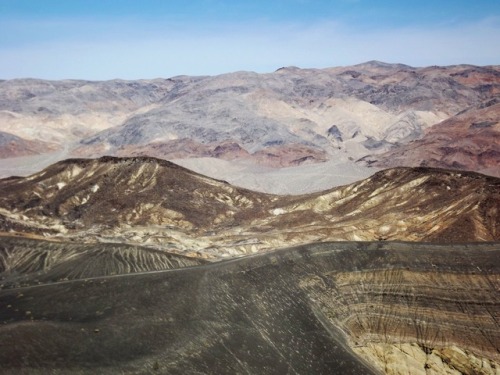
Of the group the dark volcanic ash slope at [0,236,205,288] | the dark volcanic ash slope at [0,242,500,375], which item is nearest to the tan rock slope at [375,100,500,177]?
the dark volcanic ash slope at [0,242,500,375]

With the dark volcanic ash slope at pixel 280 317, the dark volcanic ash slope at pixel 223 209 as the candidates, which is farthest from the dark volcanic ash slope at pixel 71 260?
the dark volcanic ash slope at pixel 223 209

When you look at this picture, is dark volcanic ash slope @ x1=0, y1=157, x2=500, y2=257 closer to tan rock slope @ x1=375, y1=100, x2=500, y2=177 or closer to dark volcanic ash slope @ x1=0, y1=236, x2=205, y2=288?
dark volcanic ash slope @ x1=0, y1=236, x2=205, y2=288

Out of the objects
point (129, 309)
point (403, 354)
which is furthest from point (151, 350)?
point (403, 354)

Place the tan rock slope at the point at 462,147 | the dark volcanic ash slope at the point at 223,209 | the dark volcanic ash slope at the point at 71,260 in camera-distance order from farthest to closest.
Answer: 1. the tan rock slope at the point at 462,147
2. the dark volcanic ash slope at the point at 223,209
3. the dark volcanic ash slope at the point at 71,260

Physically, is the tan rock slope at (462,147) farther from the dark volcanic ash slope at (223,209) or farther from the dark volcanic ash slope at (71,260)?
the dark volcanic ash slope at (71,260)

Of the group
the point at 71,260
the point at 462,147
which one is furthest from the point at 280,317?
the point at 462,147

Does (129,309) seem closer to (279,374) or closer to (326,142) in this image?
→ (279,374)
